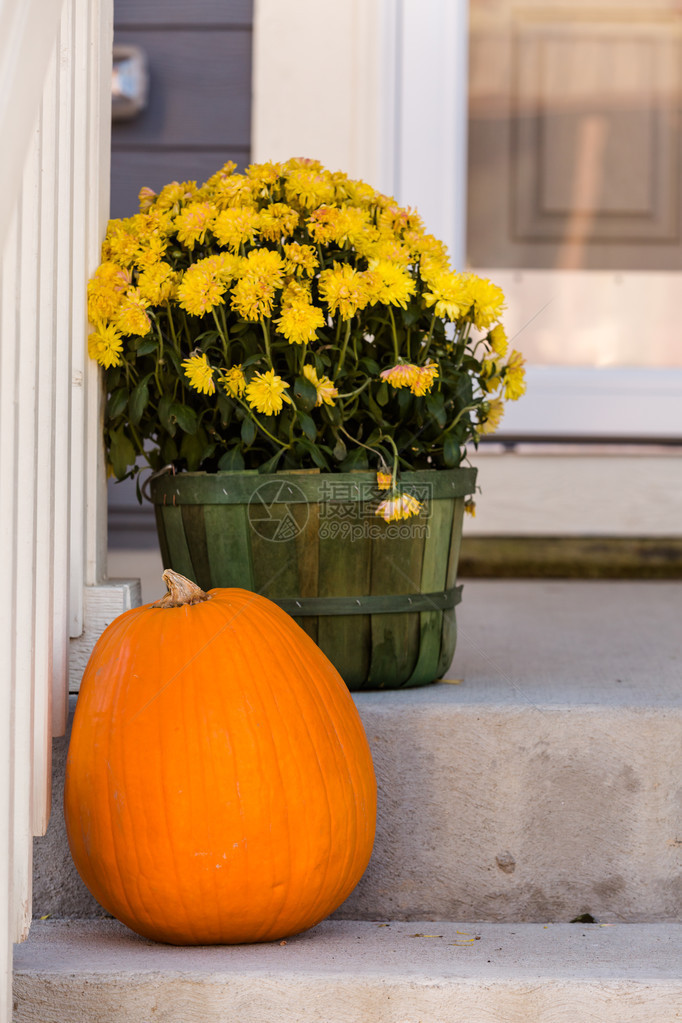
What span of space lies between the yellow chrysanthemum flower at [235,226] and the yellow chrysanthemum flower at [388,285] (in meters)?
0.14

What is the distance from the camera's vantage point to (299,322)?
104cm

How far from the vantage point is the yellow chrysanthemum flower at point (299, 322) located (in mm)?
1037

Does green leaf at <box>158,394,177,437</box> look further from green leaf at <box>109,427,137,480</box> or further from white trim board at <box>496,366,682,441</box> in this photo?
white trim board at <box>496,366,682,441</box>

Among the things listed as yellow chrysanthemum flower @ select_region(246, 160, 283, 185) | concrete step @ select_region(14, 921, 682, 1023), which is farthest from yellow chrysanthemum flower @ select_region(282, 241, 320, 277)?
concrete step @ select_region(14, 921, 682, 1023)

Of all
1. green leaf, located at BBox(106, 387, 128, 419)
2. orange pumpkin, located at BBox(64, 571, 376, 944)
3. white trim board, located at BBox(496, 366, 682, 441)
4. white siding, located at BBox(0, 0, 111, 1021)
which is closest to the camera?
white siding, located at BBox(0, 0, 111, 1021)

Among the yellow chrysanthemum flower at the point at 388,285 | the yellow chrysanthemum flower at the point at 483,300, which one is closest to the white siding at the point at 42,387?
the yellow chrysanthemum flower at the point at 388,285

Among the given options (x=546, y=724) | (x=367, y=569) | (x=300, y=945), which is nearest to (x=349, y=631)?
(x=367, y=569)

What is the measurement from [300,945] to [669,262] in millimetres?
1905

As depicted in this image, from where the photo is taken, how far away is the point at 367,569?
3.60 feet

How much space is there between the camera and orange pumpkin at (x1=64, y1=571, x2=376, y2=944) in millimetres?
840

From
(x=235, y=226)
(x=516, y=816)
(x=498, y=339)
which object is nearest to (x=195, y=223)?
(x=235, y=226)

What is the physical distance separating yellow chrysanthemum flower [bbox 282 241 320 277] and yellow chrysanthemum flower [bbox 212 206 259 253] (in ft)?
0.15

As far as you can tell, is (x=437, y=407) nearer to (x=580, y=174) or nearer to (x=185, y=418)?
(x=185, y=418)

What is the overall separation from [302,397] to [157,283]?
205 mm
